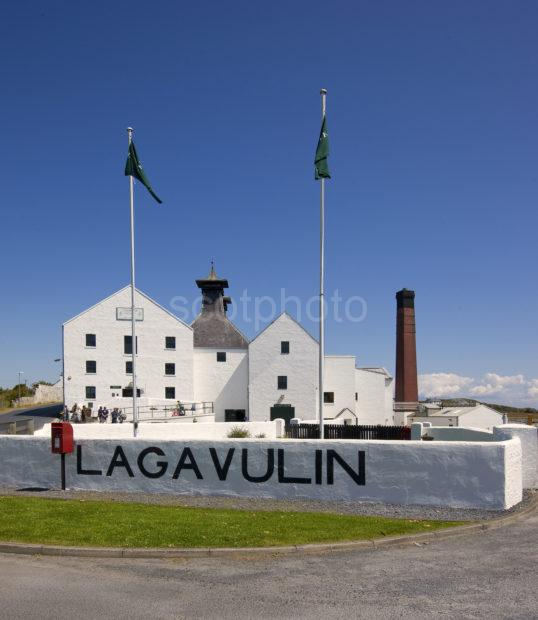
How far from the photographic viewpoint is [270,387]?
55.9 meters

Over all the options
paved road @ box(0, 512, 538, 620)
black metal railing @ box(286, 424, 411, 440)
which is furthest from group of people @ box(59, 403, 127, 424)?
paved road @ box(0, 512, 538, 620)

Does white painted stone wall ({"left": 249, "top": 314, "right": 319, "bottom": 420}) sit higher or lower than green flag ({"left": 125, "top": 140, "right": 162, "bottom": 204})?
lower

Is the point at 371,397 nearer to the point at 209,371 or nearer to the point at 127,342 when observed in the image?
the point at 209,371

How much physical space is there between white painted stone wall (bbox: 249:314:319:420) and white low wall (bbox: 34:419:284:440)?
790 inches

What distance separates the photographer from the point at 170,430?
30750mm

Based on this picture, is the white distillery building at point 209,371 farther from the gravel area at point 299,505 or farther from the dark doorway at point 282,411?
the gravel area at point 299,505

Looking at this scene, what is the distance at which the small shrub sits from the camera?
1282 inches

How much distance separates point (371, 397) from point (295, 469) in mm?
45039

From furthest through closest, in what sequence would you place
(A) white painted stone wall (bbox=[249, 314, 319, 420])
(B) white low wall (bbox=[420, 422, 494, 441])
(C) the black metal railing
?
(A) white painted stone wall (bbox=[249, 314, 319, 420]) < (C) the black metal railing < (B) white low wall (bbox=[420, 422, 494, 441])

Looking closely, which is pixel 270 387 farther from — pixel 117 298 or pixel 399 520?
pixel 399 520

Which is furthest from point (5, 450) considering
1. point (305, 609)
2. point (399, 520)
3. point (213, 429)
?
point (213, 429)

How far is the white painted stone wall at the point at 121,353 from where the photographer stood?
53.9 m

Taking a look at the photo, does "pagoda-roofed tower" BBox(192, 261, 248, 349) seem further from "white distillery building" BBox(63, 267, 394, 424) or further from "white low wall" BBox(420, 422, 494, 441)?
"white low wall" BBox(420, 422, 494, 441)

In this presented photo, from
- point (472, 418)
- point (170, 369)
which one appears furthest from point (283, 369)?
point (472, 418)
